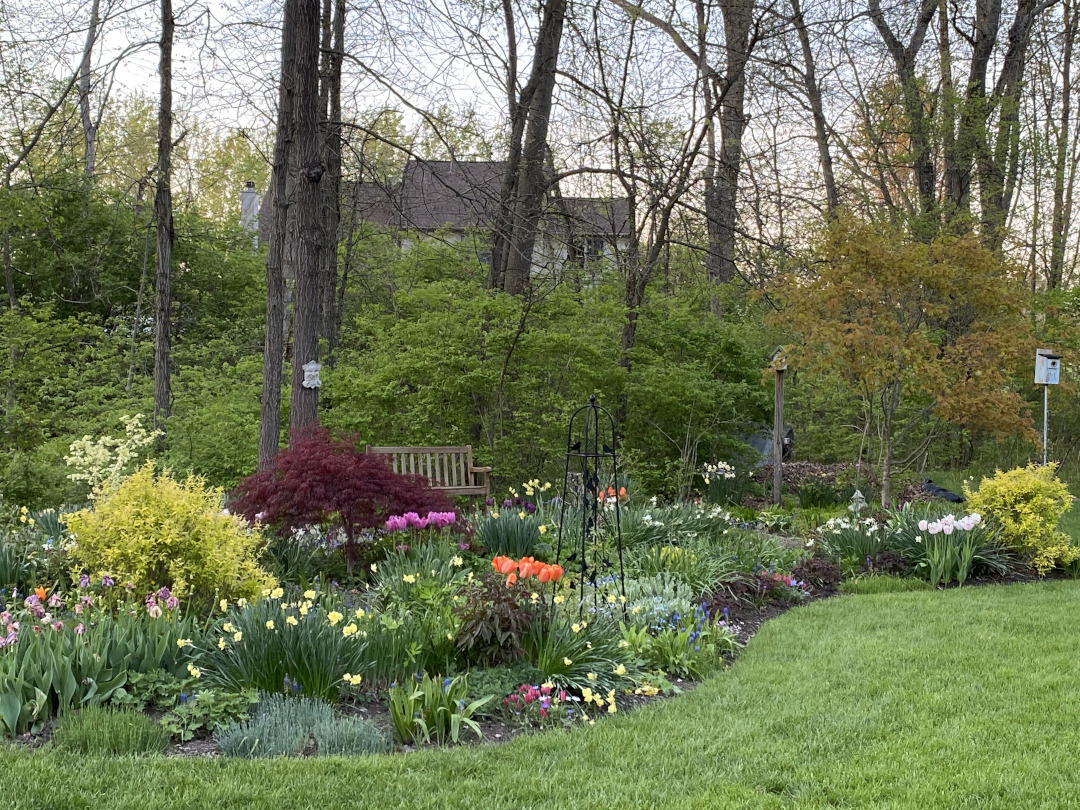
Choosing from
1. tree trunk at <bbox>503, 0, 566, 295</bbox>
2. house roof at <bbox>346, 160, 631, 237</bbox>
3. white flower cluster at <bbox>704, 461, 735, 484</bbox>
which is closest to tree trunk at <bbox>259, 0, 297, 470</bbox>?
house roof at <bbox>346, 160, 631, 237</bbox>

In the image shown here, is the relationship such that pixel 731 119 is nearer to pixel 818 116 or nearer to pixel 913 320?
pixel 913 320

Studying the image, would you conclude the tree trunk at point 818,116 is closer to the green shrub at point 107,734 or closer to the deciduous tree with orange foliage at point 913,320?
the deciduous tree with orange foliage at point 913,320

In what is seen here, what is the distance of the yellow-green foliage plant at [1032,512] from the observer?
731 centimetres

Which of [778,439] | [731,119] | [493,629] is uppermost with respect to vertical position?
[731,119]

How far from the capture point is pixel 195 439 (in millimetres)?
9820

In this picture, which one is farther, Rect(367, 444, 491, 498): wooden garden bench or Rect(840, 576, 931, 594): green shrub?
Rect(367, 444, 491, 498): wooden garden bench

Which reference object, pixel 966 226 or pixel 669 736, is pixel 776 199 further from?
pixel 669 736

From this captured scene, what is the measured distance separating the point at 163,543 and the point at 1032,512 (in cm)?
644

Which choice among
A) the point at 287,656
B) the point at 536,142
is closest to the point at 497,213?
the point at 536,142

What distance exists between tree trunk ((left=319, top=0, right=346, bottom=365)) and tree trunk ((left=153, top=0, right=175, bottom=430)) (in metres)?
1.74

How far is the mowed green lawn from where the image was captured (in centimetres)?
291

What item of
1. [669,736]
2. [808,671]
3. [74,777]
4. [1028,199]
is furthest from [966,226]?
[74,777]

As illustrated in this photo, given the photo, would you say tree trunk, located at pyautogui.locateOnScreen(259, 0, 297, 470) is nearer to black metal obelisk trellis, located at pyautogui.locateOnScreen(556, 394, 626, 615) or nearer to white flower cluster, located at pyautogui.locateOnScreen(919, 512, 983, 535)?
black metal obelisk trellis, located at pyautogui.locateOnScreen(556, 394, 626, 615)

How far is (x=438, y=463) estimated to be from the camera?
358 inches
